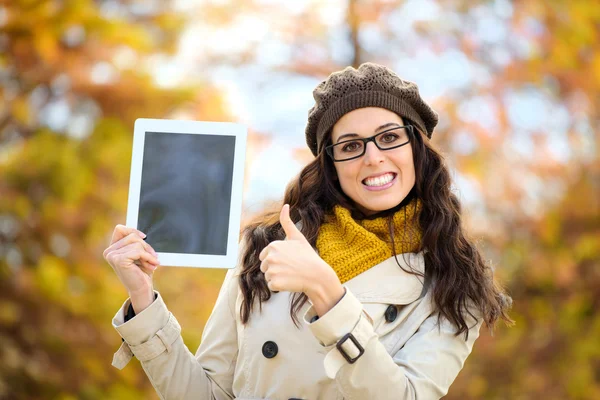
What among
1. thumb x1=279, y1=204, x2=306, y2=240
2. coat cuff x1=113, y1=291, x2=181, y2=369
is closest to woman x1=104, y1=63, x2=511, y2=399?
coat cuff x1=113, y1=291, x2=181, y2=369

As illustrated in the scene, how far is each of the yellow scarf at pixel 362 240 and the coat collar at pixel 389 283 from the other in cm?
2

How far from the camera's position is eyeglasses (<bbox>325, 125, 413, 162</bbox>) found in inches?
107

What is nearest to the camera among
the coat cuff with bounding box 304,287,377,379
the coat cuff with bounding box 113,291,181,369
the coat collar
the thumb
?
the coat cuff with bounding box 304,287,377,379

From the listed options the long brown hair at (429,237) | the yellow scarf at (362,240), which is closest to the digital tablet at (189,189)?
the long brown hair at (429,237)

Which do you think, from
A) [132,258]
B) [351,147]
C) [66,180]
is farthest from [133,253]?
[66,180]

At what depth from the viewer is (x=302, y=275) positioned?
2.17 metres

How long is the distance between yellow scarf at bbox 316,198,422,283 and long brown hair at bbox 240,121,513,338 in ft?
0.11

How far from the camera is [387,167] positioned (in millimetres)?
2709

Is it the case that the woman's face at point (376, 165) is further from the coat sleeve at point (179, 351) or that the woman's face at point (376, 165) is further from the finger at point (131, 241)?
the finger at point (131, 241)

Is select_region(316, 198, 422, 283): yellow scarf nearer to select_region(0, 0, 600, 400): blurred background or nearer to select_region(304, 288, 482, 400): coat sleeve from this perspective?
select_region(304, 288, 482, 400): coat sleeve

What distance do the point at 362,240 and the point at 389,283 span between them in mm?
175

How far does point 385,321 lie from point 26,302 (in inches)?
226

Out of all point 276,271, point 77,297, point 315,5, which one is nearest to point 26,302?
point 77,297

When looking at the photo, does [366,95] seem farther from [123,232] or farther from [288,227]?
[123,232]
